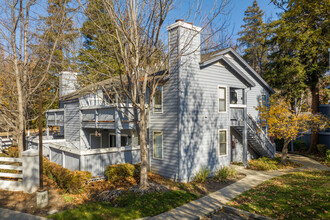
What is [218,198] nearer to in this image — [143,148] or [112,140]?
[143,148]

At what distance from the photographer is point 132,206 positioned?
8.46m

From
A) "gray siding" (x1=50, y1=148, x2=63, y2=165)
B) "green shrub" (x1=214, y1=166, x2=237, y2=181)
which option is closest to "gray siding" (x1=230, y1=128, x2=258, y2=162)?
"green shrub" (x1=214, y1=166, x2=237, y2=181)

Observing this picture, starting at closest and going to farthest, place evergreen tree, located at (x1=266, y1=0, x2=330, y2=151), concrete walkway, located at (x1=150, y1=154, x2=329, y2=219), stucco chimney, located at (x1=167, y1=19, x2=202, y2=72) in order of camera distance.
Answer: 1. concrete walkway, located at (x1=150, y1=154, x2=329, y2=219)
2. stucco chimney, located at (x1=167, y1=19, x2=202, y2=72)
3. evergreen tree, located at (x1=266, y1=0, x2=330, y2=151)

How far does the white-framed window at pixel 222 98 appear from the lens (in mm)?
14766

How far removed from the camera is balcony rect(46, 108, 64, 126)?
66.1ft

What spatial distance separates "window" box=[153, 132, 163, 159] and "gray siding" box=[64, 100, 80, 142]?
24.5 feet

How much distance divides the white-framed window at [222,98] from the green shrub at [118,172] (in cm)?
706

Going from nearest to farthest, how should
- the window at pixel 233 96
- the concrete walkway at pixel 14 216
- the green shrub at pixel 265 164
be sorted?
the concrete walkway at pixel 14 216
the green shrub at pixel 265 164
the window at pixel 233 96

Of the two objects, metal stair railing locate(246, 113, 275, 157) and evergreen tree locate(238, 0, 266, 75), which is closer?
metal stair railing locate(246, 113, 275, 157)

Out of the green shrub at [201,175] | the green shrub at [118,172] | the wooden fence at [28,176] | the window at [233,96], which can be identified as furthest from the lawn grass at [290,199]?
the wooden fence at [28,176]

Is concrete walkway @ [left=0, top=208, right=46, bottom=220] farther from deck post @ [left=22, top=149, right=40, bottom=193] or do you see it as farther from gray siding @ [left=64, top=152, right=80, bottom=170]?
gray siding @ [left=64, top=152, right=80, bottom=170]

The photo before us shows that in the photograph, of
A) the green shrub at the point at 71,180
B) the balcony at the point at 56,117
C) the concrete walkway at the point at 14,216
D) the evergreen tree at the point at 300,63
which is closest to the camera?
the concrete walkway at the point at 14,216

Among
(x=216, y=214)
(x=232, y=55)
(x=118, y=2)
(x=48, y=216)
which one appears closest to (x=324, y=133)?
(x=232, y=55)

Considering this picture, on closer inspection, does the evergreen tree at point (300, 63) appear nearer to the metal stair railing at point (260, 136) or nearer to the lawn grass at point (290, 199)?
the metal stair railing at point (260, 136)
